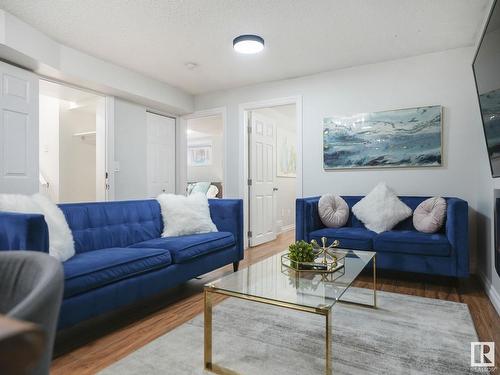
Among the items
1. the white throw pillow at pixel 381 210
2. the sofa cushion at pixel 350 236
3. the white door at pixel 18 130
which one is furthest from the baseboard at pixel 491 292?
the white door at pixel 18 130

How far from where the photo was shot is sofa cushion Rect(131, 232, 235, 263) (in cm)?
252

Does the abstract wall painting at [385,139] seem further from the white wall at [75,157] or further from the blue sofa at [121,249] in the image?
the white wall at [75,157]

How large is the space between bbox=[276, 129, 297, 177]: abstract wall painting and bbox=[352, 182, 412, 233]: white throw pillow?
2587 millimetres

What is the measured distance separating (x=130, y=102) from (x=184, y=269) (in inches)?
109

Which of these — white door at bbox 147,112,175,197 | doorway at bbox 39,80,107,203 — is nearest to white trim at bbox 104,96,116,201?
doorway at bbox 39,80,107,203

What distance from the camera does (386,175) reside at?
3.70 m

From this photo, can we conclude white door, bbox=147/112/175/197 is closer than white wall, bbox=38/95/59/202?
Yes

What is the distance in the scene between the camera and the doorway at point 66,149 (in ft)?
16.1

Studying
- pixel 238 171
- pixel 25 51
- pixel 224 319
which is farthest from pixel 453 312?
pixel 25 51

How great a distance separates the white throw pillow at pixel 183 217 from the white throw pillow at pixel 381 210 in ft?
5.19

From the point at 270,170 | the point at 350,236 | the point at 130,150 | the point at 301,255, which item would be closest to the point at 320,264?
the point at 301,255

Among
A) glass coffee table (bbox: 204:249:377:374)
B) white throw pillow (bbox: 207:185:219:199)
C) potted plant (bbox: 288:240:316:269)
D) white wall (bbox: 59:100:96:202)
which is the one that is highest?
white wall (bbox: 59:100:96:202)

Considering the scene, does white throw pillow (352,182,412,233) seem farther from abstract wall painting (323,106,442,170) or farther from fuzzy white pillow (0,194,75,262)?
fuzzy white pillow (0,194,75,262)

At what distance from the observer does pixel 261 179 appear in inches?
200
